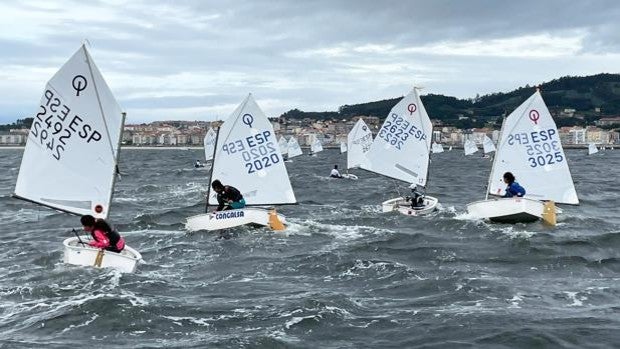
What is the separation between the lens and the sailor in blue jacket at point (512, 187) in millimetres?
21750

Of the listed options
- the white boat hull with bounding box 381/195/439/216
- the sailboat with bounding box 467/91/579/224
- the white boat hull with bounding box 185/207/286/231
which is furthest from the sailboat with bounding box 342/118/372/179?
the white boat hull with bounding box 185/207/286/231

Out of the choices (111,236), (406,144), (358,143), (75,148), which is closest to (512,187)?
(406,144)

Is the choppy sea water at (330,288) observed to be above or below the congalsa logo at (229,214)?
below

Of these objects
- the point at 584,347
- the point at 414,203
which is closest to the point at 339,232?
the point at 414,203

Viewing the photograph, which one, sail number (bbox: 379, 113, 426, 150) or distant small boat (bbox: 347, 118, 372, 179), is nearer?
sail number (bbox: 379, 113, 426, 150)

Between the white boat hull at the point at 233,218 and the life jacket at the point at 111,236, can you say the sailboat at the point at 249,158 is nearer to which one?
the white boat hull at the point at 233,218

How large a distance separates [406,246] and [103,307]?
362 inches

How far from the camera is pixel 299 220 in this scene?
24.8 meters

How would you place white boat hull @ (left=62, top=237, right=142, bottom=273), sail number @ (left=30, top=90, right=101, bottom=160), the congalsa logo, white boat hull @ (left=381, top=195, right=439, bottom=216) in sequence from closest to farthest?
white boat hull @ (left=62, top=237, right=142, bottom=273) → sail number @ (left=30, top=90, right=101, bottom=160) → the congalsa logo → white boat hull @ (left=381, top=195, right=439, bottom=216)

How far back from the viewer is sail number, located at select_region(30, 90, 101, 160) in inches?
598

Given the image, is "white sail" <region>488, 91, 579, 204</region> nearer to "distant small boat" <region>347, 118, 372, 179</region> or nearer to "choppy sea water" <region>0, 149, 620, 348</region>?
"choppy sea water" <region>0, 149, 620, 348</region>

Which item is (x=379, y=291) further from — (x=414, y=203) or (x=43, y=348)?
(x=414, y=203)

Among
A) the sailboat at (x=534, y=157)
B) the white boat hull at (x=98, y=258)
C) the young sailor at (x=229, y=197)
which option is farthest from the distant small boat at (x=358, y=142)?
the white boat hull at (x=98, y=258)

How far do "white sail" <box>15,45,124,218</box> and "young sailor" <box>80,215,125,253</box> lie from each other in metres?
0.66
